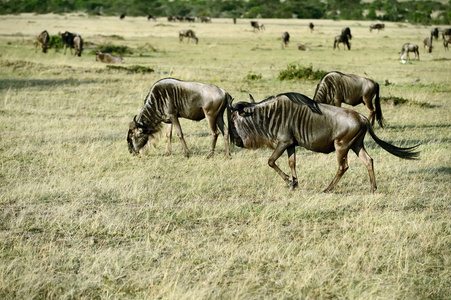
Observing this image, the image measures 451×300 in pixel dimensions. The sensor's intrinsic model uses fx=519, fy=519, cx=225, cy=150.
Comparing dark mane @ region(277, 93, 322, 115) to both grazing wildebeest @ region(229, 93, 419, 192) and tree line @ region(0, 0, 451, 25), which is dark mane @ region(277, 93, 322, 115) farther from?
tree line @ region(0, 0, 451, 25)

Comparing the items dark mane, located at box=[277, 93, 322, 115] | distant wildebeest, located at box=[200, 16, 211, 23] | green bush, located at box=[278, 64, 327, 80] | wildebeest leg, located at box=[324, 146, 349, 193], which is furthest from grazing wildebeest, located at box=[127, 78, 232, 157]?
distant wildebeest, located at box=[200, 16, 211, 23]

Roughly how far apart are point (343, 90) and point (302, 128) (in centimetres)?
426

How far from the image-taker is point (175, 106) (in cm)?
883

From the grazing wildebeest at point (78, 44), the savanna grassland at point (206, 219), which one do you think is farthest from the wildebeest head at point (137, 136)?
the grazing wildebeest at point (78, 44)

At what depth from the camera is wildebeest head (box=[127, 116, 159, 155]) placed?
352 inches

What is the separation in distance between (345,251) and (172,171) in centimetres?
374

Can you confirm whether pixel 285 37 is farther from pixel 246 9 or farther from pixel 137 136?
pixel 246 9

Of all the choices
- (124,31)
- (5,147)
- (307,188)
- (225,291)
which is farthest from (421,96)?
(124,31)

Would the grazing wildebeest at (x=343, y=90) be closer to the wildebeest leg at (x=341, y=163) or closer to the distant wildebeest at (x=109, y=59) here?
the wildebeest leg at (x=341, y=163)

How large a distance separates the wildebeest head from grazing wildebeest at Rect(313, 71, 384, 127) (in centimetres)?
352

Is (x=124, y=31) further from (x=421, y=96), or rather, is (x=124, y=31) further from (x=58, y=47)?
(x=421, y=96)

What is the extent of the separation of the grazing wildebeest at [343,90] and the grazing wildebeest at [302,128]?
3659 millimetres

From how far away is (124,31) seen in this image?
162ft

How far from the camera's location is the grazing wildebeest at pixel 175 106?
876 centimetres
